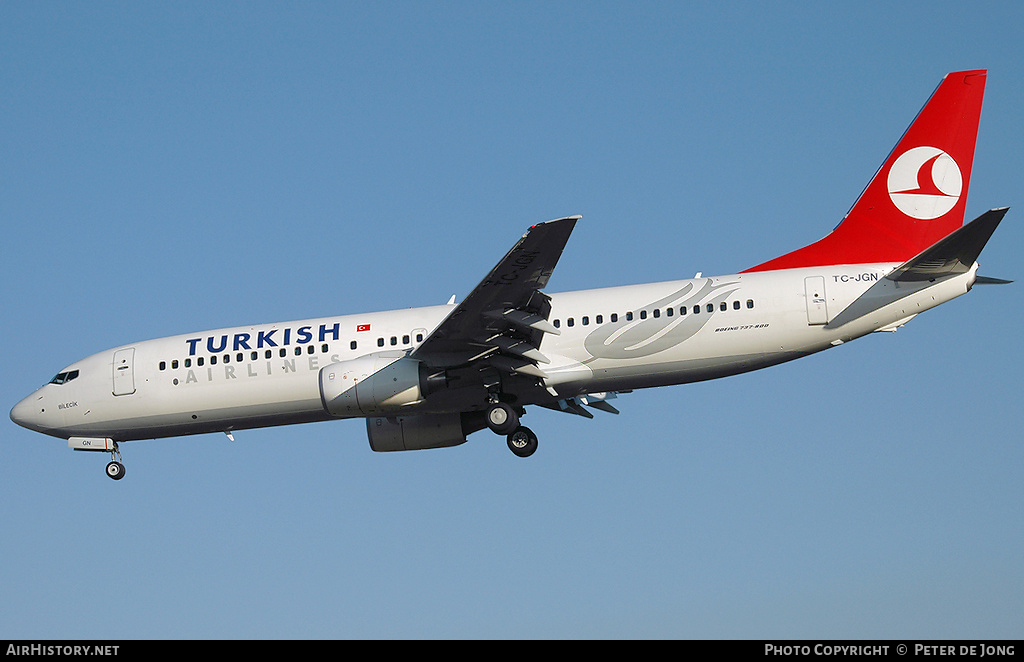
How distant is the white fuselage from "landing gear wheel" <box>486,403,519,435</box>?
0.60m

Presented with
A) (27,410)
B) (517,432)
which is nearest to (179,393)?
(27,410)

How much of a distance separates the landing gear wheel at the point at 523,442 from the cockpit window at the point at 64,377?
40.4 ft

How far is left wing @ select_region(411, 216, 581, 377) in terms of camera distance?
933 inches

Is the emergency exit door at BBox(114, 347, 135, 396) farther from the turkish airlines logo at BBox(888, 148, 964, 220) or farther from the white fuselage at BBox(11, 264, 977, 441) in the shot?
the turkish airlines logo at BBox(888, 148, 964, 220)

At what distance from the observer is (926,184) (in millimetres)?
29391

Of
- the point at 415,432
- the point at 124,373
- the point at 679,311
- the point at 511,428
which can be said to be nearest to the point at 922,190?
the point at 679,311

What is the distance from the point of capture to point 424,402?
2753cm

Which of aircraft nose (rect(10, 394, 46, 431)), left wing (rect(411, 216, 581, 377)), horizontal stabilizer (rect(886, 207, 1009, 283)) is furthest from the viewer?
aircraft nose (rect(10, 394, 46, 431))

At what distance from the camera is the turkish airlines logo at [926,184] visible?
29.2 m

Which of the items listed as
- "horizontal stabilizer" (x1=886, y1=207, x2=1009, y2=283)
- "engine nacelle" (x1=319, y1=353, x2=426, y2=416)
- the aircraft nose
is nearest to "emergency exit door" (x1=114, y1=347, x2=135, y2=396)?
the aircraft nose

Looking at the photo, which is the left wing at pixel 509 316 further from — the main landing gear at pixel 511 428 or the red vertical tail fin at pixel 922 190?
the red vertical tail fin at pixel 922 190

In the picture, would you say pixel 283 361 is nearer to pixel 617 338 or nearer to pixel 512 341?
pixel 512 341

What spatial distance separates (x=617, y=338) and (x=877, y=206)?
8.01 m

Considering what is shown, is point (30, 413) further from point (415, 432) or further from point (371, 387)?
point (371, 387)
